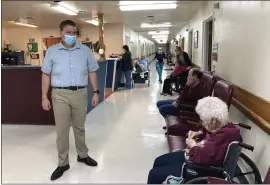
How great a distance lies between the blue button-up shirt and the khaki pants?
94 mm

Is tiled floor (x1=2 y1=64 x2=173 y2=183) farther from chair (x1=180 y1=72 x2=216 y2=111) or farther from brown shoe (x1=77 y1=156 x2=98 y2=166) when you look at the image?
chair (x1=180 y1=72 x2=216 y2=111)

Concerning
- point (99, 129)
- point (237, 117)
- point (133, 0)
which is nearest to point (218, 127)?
point (237, 117)

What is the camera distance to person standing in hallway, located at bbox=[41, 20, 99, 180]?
2568mm

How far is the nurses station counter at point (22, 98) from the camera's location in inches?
171

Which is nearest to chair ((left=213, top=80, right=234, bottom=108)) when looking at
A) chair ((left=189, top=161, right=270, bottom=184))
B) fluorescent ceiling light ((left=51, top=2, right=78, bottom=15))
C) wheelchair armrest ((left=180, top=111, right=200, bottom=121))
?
wheelchair armrest ((left=180, top=111, right=200, bottom=121))

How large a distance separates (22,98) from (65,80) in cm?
219

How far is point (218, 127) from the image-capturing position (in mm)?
1756

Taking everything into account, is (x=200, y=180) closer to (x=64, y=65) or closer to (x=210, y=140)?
(x=210, y=140)

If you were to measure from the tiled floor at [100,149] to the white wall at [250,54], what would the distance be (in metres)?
1.06

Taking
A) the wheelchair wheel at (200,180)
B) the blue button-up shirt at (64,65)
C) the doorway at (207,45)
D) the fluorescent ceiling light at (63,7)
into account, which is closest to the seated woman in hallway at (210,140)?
the wheelchair wheel at (200,180)

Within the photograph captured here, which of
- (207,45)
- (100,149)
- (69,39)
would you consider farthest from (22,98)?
(207,45)

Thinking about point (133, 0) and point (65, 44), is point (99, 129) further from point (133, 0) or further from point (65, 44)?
point (133, 0)

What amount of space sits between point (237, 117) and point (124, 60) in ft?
18.1

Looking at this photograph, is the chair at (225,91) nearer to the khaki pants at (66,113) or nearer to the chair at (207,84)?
the chair at (207,84)
